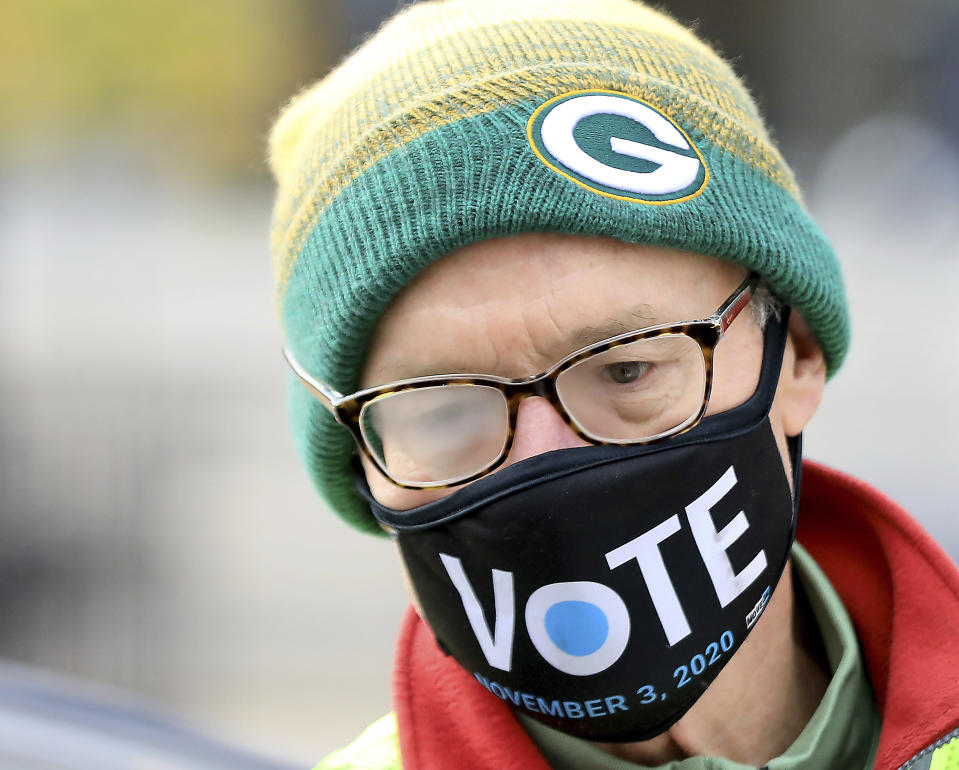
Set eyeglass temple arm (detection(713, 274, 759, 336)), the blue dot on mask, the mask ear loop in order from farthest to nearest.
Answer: the mask ear loop, eyeglass temple arm (detection(713, 274, 759, 336)), the blue dot on mask

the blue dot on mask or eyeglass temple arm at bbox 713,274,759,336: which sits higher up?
eyeglass temple arm at bbox 713,274,759,336

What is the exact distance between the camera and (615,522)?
4.58 feet

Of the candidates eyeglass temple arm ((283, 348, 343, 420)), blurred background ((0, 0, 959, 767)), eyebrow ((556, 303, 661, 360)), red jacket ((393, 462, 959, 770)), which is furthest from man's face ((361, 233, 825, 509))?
blurred background ((0, 0, 959, 767))

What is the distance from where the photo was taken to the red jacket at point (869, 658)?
1.45 meters

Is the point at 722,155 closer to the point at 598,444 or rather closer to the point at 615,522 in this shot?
the point at 598,444

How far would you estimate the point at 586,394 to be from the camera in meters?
1.48

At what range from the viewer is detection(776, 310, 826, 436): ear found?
1636 millimetres

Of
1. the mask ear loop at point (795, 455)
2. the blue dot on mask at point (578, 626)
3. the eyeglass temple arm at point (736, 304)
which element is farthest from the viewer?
the mask ear loop at point (795, 455)

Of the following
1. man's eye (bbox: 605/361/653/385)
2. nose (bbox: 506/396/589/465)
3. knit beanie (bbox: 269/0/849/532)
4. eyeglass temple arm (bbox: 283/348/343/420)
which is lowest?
eyeglass temple arm (bbox: 283/348/343/420)

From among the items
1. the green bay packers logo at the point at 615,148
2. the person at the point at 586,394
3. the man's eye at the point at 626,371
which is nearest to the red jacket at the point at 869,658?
the person at the point at 586,394

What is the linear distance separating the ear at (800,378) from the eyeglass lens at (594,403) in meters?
0.23

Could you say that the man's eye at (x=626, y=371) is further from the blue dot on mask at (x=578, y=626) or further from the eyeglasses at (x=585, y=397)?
the blue dot on mask at (x=578, y=626)

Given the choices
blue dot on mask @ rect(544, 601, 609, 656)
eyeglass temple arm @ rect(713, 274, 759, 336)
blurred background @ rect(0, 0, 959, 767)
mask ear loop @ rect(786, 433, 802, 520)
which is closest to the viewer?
blue dot on mask @ rect(544, 601, 609, 656)

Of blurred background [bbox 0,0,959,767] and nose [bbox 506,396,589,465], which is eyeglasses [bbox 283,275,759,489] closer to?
nose [bbox 506,396,589,465]
